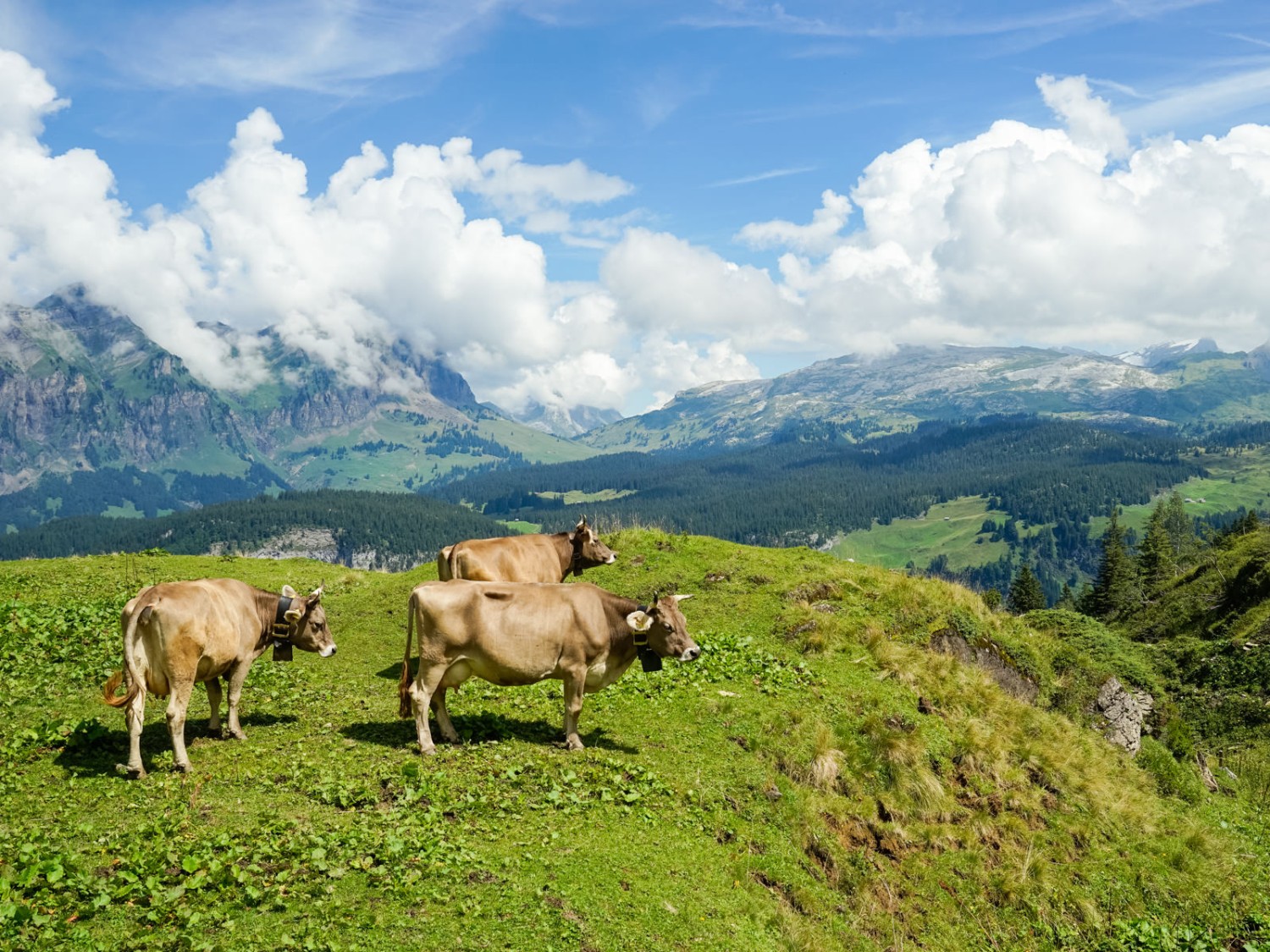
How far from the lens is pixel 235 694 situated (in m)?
15.1

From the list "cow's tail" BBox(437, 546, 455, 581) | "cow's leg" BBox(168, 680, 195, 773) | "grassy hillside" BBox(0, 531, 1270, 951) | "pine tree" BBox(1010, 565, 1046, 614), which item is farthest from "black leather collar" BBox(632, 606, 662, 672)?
"pine tree" BBox(1010, 565, 1046, 614)

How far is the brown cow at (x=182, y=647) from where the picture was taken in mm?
13258

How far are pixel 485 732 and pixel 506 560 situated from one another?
6.29 metres

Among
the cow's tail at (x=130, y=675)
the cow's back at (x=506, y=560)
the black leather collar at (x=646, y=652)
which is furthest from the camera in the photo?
the cow's back at (x=506, y=560)

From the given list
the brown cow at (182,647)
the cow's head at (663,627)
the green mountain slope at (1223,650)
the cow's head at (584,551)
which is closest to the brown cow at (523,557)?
the cow's head at (584,551)

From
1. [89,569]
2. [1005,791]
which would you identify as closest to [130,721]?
[1005,791]

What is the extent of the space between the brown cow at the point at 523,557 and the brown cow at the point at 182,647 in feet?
17.8

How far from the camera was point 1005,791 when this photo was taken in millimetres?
18031

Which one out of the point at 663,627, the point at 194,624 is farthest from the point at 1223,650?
the point at 194,624

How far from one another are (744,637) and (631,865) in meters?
12.0

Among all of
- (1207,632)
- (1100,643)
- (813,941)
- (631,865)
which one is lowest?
(1207,632)

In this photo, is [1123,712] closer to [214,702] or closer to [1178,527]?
[214,702]

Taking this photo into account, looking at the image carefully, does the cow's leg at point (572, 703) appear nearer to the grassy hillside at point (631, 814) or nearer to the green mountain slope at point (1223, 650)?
the grassy hillside at point (631, 814)

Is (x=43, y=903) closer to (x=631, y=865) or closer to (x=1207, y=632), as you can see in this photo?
(x=631, y=865)
